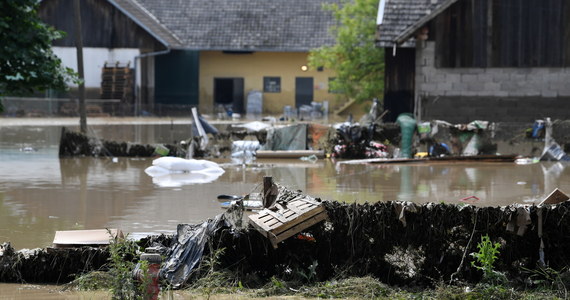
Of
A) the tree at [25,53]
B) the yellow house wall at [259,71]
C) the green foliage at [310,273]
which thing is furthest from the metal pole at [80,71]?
the yellow house wall at [259,71]

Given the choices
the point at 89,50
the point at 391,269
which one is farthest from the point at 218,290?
the point at 89,50

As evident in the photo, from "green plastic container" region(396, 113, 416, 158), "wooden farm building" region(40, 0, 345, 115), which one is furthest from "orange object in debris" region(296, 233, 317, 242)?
"wooden farm building" region(40, 0, 345, 115)

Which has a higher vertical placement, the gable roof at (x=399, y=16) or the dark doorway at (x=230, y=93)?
the gable roof at (x=399, y=16)

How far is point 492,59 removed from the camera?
29.2 m

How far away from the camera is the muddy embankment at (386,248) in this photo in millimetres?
10406

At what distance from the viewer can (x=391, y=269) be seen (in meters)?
10.6

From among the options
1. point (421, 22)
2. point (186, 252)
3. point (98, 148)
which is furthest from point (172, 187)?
point (421, 22)

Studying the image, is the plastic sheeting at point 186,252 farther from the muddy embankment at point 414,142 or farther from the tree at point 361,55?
the tree at point 361,55

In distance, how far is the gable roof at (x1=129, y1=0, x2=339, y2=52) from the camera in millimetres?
48750

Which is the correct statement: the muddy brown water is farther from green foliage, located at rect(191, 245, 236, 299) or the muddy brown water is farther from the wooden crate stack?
the wooden crate stack

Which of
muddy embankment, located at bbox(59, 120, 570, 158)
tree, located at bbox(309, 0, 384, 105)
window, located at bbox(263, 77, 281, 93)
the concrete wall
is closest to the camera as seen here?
muddy embankment, located at bbox(59, 120, 570, 158)

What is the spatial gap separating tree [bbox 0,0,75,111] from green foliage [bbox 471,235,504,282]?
38.1ft

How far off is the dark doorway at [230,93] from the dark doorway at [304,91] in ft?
9.65

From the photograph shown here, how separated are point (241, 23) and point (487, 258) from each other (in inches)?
1609
